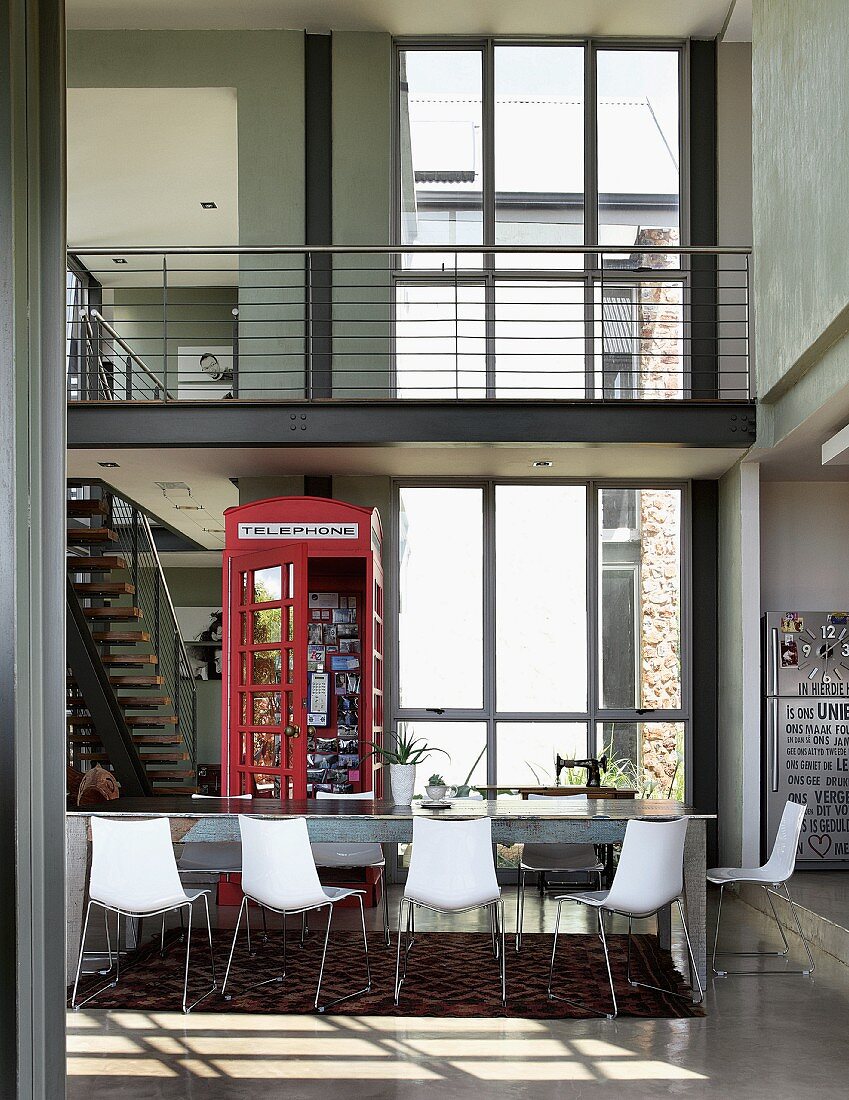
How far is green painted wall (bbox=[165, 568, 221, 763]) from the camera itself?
51.8 ft

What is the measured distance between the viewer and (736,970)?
6090 millimetres

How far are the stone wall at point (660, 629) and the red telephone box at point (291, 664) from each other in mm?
2199

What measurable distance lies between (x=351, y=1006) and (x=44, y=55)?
463cm

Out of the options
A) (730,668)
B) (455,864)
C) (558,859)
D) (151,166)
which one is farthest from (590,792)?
(151,166)

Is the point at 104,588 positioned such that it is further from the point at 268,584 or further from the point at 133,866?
the point at 133,866

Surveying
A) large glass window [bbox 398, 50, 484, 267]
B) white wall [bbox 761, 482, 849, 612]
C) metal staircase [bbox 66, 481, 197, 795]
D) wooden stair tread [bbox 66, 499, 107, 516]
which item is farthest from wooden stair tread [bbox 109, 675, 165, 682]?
white wall [bbox 761, 482, 849, 612]

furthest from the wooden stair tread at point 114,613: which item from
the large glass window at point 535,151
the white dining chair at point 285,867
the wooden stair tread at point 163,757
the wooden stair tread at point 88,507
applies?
the large glass window at point 535,151

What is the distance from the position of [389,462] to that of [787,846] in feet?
12.9

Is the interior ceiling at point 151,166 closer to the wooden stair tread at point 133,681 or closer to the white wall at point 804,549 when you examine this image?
the wooden stair tread at point 133,681

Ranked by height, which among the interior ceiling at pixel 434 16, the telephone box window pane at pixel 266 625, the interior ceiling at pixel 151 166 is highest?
the interior ceiling at pixel 434 16

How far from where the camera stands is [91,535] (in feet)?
30.2

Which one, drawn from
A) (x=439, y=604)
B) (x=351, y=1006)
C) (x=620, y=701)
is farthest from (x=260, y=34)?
(x=351, y=1006)

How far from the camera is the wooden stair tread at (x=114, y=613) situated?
9102mm

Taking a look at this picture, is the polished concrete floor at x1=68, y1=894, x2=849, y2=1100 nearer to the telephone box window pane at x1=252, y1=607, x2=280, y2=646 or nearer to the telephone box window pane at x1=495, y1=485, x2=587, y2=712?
the telephone box window pane at x1=252, y1=607, x2=280, y2=646
